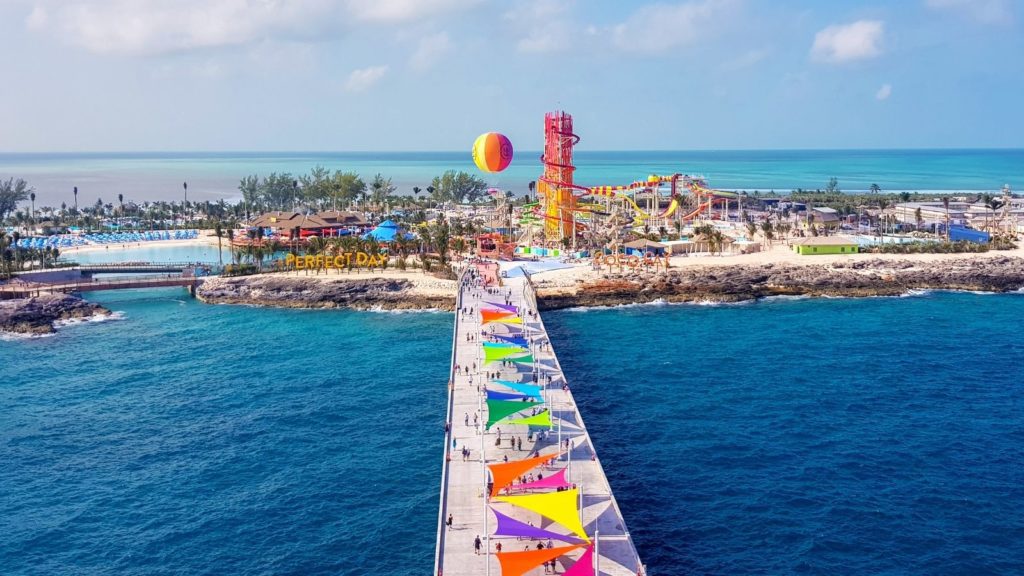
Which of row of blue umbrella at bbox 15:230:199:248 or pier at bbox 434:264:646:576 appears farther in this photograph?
row of blue umbrella at bbox 15:230:199:248

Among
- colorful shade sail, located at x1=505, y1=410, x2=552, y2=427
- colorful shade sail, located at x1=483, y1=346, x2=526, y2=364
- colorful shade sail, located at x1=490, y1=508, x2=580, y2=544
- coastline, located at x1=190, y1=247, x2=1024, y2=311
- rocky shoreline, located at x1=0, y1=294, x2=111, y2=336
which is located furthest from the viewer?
coastline, located at x1=190, y1=247, x2=1024, y2=311

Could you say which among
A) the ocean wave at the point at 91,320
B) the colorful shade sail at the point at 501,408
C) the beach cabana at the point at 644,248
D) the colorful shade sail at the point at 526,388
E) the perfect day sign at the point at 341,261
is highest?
the beach cabana at the point at 644,248

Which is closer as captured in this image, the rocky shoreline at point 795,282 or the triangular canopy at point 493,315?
the triangular canopy at point 493,315

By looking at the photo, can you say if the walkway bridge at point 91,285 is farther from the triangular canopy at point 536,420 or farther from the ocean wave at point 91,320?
the triangular canopy at point 536,420

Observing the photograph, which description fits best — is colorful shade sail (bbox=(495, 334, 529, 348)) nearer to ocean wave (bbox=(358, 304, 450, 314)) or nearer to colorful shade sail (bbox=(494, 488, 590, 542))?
colorful shade sail (bbox=(494, 488, 590, 542))

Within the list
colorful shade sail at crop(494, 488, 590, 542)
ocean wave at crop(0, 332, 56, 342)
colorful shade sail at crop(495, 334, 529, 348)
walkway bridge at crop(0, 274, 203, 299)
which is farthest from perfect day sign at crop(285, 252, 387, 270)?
colorful shade sail at crop(494, 488, 590, 542)

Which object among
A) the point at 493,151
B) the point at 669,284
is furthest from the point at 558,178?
the point at 669,284

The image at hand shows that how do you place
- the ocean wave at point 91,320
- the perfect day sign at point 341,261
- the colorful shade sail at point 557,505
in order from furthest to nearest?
the perfect day sign at point 341,261 → the ocean wave at point 91,320 → the colorful shade sail at point 557,505

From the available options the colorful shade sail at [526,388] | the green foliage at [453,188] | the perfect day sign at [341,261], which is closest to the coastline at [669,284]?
the perfect day sign at [341,261]
